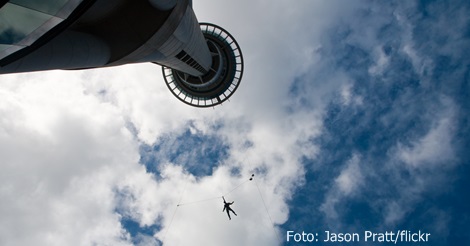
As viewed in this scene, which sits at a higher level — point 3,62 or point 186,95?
point 186,95

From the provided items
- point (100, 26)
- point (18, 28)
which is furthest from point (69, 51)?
point (18, 28)

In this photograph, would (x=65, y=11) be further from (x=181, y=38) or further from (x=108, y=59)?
(x=181, y=38)

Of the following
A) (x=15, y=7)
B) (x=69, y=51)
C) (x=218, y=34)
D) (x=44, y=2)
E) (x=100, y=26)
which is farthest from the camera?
(x=218, y=34)

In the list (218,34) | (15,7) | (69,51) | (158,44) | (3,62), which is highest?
(218,34)

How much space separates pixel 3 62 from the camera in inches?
442

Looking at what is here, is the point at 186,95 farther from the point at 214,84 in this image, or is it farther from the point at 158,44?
the point at 158,44

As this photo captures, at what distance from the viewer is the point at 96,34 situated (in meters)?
18.2

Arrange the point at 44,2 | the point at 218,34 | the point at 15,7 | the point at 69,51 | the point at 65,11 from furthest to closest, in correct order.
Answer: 1. the point at 218,34
2. the point at 69,51
3. the point at 65,11
4. the point at 44,2
5. the point at 15,7

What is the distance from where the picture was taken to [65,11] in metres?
10.7

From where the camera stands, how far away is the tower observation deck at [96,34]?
927 centimetres

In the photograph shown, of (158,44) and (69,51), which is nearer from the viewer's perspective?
(69,51)

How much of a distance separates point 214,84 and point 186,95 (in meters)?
4.32

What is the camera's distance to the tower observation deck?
30.4ft

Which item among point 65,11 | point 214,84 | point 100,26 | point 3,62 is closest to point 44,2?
point 65,11
